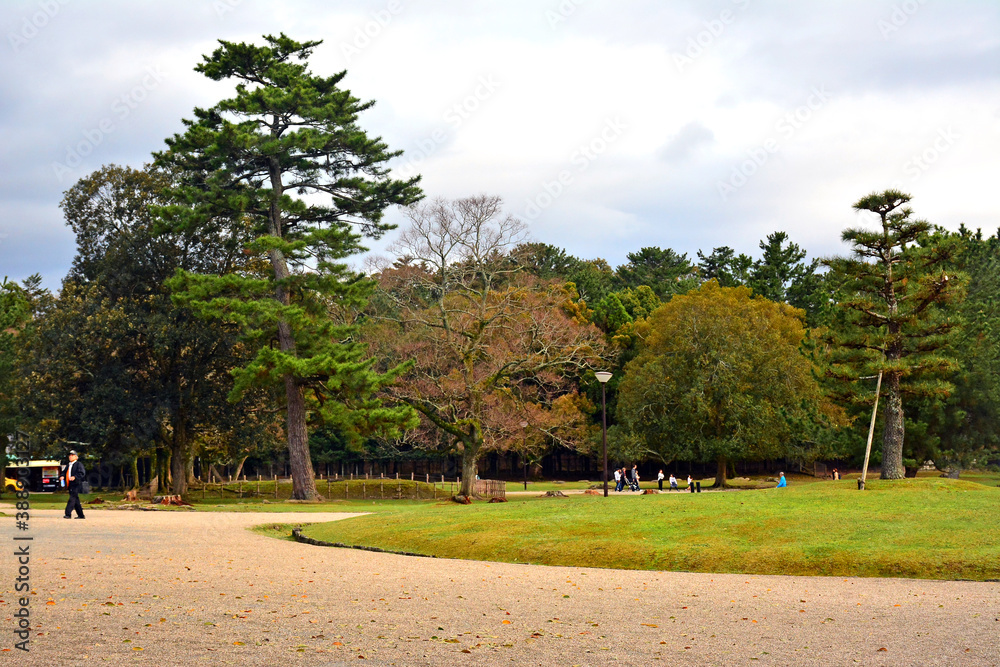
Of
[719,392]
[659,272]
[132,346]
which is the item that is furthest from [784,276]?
[132,346]

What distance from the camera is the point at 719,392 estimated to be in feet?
149

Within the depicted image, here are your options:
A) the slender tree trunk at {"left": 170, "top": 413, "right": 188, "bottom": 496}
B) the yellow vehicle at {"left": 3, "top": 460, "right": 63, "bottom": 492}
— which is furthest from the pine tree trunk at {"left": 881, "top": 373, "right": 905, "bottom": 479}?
the yellow vehicle at {"left": 3, "top": 460, "right": 63, "bottom": 492}

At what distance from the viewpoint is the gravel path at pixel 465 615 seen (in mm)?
8117

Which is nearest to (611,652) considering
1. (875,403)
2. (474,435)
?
(875,403)

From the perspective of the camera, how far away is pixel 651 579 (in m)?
13.9

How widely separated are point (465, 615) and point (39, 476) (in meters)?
48.2

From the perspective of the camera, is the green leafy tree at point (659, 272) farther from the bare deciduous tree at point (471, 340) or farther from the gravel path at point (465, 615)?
the gravel path at point (465, 615)

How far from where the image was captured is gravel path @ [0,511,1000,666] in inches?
320

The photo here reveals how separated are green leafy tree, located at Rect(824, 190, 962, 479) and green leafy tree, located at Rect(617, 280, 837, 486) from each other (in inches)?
636

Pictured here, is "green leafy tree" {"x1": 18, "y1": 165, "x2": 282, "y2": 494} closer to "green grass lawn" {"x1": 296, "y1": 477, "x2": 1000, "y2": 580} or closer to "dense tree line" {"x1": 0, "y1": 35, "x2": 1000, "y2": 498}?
"dense tree line" {"x1": 0, "y1": 35, "x2": 1000, "y2": 498}

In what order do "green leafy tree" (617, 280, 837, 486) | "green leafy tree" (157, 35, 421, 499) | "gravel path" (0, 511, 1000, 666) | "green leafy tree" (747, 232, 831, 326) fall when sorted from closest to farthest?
"gravel path" (0, 511, 1000, 666) < "green leafy tree" (157, 35, 421, 499) < "green leafy tree" (617, 280, 837, 486) < "green leafy tree" (747, 232, 831, 326)

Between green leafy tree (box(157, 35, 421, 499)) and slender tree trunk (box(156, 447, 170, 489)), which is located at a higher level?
green leafy tree (box(157, 35, 421, 499))

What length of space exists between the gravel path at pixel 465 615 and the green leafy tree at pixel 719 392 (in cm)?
3126

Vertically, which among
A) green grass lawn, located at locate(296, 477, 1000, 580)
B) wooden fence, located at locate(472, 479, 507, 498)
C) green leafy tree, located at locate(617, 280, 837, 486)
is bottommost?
wooden fence, located at locate(472, 479, 507, 498)
